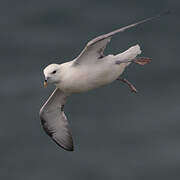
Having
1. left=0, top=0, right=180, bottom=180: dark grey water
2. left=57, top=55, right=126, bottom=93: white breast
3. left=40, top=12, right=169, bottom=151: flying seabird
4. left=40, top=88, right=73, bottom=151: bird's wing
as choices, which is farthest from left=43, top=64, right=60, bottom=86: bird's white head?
left=0, top=0, right=180, bottom=180: dark grey water

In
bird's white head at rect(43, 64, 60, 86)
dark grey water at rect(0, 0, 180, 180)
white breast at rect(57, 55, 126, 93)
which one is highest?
bird's white head at rect(43, 64, 60, 86)

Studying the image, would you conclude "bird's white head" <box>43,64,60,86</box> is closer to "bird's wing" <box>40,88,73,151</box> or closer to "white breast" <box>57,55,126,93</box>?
"white breast" <box>57,55,126,93</box>

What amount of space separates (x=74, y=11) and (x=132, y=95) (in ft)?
13.3

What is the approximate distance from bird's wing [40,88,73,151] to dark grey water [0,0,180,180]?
27.3 ft

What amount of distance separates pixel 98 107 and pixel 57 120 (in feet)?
30.6

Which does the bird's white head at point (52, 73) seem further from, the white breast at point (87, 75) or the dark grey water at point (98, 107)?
the dark grey water at point (98, 107)

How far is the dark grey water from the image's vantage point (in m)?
28.6

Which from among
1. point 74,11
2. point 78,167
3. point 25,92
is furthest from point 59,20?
point 78,167

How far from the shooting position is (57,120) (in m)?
19.4

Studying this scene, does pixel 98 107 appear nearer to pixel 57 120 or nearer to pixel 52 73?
pixel 57 120

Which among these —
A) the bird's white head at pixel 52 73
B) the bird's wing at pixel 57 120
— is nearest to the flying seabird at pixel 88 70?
the bird's white head at pixel 52 73

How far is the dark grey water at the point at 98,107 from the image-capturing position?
93.9 feet

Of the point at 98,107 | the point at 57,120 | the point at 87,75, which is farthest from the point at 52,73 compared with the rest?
the point at 98,107

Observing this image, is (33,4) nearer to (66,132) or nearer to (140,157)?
(140,157)
